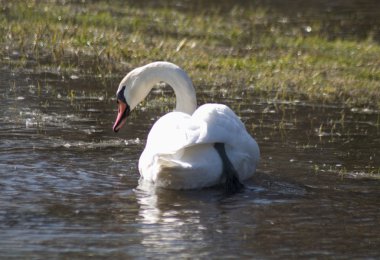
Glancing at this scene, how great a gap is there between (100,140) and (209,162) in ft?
7.39

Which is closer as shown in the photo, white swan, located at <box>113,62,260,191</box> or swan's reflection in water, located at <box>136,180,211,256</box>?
swan's reflection in water, located at <box>136,180,211,256</box>

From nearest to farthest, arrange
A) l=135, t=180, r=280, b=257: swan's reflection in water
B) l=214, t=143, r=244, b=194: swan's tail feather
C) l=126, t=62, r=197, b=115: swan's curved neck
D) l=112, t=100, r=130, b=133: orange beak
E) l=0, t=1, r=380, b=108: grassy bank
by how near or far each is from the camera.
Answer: l=135, t=180, r=280, b=257: swan's reflection in water, l=214, t=143, r=244, b=194: swan's tail feather, l=126, t=62, r=197, b=115: swan's curved neck, l=112, t=100, r=130, b=133: orange beak, l=0, t=1, r=380, b=108: grassy bank

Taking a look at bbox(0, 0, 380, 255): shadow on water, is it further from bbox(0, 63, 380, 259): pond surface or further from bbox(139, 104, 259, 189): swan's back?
bbox(139, 104, 259, 189): swan's back

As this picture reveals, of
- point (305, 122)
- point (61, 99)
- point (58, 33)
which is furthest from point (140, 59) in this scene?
point (305, 122)

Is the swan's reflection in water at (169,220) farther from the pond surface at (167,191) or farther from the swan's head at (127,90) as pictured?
the swan's head at (127,90)

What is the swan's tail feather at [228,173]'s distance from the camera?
28.4 feet

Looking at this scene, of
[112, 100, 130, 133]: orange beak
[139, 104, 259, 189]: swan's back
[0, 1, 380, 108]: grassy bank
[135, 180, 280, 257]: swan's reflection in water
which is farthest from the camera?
[0, 1, 380, 108]: grassy bank

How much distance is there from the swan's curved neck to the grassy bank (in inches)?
127

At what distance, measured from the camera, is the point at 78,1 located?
20938 millimetres

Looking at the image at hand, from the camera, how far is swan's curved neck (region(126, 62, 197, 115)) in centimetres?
1012

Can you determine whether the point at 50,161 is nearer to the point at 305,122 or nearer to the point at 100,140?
the point at 100,140

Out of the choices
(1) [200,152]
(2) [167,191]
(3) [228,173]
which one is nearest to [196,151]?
(1) [200,152]

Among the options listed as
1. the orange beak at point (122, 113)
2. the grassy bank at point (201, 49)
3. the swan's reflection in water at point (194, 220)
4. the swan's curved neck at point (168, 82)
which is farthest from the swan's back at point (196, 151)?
the grassy bank at point (201, 49)

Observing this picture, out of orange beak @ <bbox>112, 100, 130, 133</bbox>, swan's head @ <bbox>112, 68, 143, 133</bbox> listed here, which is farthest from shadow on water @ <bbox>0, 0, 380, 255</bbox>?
swan's head @ <bbox>112, 68, 143, 133</bbox>
